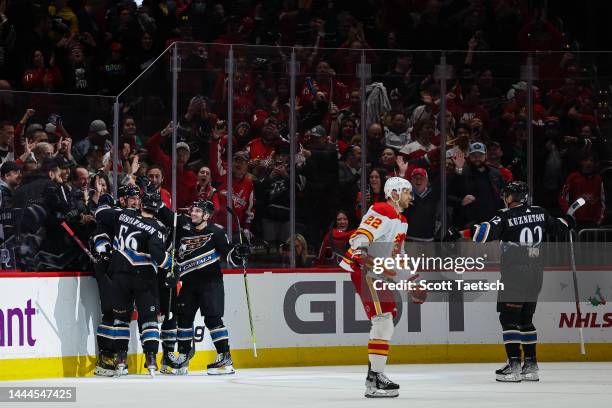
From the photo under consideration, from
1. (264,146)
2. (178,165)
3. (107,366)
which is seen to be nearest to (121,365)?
(107,366)

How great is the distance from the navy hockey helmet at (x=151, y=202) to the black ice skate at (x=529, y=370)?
3172mm

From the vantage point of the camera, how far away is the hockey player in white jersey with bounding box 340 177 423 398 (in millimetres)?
9070

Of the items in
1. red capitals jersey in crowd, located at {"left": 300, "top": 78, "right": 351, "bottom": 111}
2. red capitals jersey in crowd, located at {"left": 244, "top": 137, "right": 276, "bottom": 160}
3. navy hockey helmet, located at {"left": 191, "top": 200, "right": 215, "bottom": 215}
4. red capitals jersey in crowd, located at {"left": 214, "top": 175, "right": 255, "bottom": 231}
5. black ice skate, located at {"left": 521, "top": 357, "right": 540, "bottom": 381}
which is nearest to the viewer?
black ice skate, located at {"left": 521, "top": 357, "right": 540, "bottom": 381}

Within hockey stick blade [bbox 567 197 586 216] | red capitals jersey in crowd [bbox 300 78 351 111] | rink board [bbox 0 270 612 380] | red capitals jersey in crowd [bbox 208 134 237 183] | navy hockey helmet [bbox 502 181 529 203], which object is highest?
red capitals jersey in crowd [bbox 300 78 351 111]

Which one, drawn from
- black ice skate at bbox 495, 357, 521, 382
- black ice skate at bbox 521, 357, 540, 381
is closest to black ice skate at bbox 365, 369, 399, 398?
black ice skate at bbox 495, 357, 521, 382

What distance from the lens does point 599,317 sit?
40.7ft

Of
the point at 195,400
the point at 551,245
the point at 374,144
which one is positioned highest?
the point at 374,144

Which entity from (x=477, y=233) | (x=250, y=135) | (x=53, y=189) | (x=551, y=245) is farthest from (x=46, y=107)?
(x=551, y=245)

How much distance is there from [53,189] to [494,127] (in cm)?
402

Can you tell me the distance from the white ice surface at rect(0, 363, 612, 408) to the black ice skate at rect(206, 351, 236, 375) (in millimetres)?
103

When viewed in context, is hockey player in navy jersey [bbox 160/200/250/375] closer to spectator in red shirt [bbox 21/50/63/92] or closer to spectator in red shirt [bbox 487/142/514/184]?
spectator in red shirt [bbox 487/142/514/184]

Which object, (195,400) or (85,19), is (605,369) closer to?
(195,400)

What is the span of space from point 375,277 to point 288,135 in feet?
9.59

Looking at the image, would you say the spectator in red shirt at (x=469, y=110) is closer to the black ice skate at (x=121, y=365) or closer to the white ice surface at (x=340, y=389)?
the white ice surface at (x=340, y=389)
